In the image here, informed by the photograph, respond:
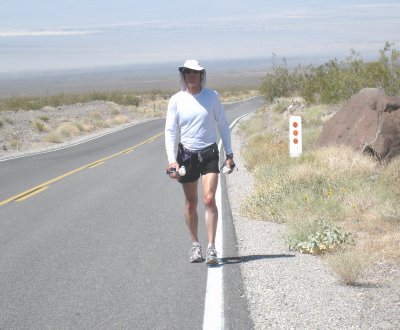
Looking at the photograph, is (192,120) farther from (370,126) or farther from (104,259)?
(370,126)

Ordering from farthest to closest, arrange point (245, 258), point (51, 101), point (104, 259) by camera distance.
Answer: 1. point (51, 101)
2. point (104, 259)
3. point (245, 258)

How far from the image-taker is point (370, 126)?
1424 cm

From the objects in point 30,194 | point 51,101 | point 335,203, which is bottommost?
point 51,101

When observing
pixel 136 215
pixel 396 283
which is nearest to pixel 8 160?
pixel 136 215

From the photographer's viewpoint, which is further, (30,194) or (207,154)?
(30,194)

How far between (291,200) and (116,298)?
4.45m

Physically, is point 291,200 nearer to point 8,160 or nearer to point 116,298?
point 116,298

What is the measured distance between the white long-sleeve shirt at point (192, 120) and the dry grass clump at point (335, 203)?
1.81m

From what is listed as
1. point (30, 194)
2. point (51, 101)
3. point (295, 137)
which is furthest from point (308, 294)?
point (51, 101)

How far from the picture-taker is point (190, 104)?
718 centimetres

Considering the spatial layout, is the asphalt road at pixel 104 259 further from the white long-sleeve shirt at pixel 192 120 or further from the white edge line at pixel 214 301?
the white long-sleeve shirt at pixel 192 120

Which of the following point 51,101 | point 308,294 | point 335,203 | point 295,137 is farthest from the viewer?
point 51,101

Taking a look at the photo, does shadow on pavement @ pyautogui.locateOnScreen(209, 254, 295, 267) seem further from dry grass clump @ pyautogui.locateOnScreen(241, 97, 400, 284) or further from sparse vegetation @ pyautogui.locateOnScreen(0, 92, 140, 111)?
sparse vegetation @ pyautogui.locateOnScreen(0, 92, 140, 111)

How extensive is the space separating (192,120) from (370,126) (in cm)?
800
